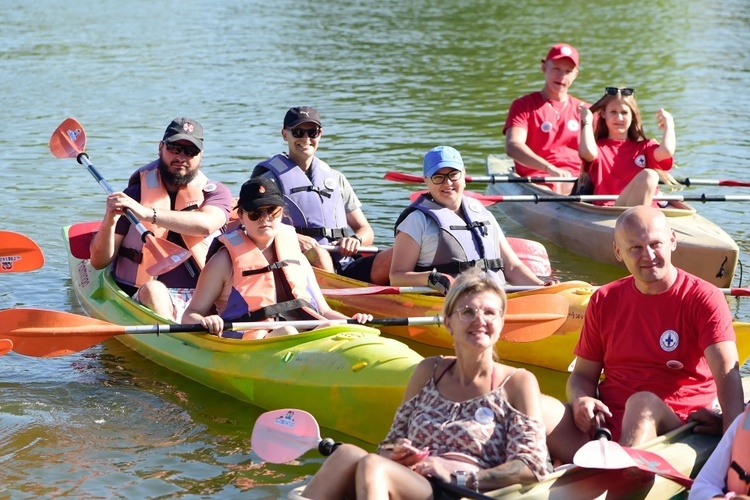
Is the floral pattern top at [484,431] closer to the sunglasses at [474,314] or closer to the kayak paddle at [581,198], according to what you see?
the sunglasses at [474,314]

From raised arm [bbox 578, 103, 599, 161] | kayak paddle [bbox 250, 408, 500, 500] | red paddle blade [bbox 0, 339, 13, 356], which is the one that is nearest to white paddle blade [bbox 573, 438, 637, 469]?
kayak paddle [bbox 250, 408, 500, 500]

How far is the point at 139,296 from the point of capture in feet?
21.9

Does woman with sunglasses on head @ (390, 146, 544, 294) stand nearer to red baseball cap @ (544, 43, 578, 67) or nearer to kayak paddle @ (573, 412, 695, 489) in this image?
kayak paddle @ (573, 412, 695, 489)

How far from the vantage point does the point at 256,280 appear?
5.96 metres

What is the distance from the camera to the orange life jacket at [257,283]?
5930 millimetres

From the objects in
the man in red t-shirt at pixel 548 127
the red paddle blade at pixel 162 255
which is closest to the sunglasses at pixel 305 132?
the red paddle blade at pixel 162 255

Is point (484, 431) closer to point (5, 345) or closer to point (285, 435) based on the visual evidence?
point (285, 435)

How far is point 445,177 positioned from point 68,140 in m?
3.39

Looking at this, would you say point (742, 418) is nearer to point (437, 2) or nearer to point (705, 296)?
point (705, 296)

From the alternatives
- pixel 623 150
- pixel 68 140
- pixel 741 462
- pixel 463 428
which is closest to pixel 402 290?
pixel 463 428

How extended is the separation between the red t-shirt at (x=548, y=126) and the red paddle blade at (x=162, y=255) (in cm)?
410

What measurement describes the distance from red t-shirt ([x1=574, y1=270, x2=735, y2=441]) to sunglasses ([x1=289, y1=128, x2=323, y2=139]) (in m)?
3.36

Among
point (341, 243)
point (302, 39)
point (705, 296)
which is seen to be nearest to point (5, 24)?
point (302, 39)

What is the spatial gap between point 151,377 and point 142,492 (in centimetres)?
158
